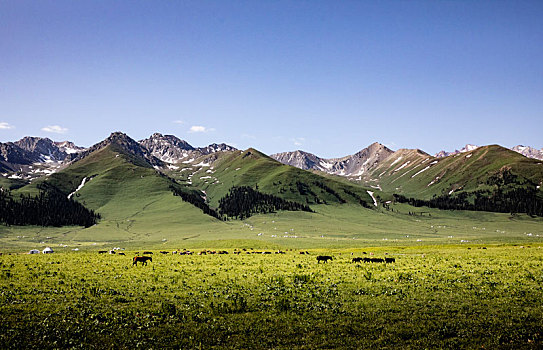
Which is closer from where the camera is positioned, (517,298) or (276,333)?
(276,333)

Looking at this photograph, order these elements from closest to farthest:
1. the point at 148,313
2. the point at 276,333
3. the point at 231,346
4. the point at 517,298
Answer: the point at 231,346
the point at 276,333
the point at 148,313
the point at 517,298

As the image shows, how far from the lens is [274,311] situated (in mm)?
21281

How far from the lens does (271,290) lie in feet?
88.4

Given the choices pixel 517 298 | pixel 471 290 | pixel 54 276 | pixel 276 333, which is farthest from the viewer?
pixel 54 276

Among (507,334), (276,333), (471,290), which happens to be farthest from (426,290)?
(276,333)

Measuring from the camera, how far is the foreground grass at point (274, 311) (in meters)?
16.8

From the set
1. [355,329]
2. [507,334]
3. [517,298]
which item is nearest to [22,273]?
Result: [355,329]

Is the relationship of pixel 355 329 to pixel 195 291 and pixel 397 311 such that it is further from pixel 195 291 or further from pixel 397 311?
pixel 195 291

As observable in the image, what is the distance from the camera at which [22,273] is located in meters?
34.3

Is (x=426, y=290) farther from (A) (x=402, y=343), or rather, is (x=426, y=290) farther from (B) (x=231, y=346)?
(B) (x=231, y=346)

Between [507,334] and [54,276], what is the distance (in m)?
36.5

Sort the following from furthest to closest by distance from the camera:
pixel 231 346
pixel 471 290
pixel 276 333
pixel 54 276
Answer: pixel 54 276, pixel 471 290, pixel 276 333, pixel 231 346

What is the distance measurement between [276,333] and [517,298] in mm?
17419

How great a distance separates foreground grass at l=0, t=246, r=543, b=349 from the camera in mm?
16812
